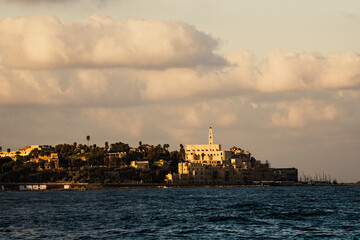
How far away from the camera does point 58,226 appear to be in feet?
275

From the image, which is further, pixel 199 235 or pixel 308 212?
pixel 308 212

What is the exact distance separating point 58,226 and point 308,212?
4624 cm

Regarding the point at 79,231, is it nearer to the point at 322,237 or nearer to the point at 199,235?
the point at 199,235

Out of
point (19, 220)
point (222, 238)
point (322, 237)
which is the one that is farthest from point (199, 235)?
point (19, 220)

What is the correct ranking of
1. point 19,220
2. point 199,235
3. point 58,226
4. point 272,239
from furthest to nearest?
point 19,220, point 58,226, point 199,235, point 272,239

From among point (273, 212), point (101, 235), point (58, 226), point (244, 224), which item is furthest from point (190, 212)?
point (101, 235)

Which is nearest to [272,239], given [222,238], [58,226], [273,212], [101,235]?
[222,238]

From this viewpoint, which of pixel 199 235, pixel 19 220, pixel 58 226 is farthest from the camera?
pixel 19 220

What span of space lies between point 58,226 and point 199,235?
21.9m

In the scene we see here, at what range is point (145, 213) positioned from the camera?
109375 millimetres

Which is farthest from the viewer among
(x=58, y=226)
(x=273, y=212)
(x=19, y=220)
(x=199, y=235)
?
(x=273, y=212)

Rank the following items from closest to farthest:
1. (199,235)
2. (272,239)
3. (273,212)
Result: 1. (272,239)
2. (199,235)
3. (273,212)

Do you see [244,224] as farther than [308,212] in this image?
No

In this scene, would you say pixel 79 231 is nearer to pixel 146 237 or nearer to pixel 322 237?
pixel 146 237
